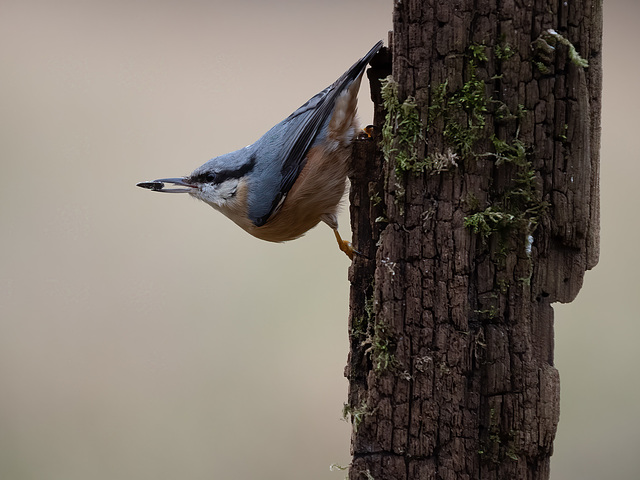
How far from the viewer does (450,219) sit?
5.78 ft

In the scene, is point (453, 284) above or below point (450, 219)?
below

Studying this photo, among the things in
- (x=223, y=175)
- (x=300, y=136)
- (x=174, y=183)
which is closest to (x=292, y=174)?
(x=300, y=136)

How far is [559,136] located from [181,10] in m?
4.08

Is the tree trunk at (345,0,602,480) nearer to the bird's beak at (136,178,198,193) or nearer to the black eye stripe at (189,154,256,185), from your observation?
the black eye stripe at (189,154,256,185)

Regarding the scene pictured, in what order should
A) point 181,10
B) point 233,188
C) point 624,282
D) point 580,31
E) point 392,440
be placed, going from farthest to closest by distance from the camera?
point 181,10
point 624,282
point 233,188
point 392,440
point 580,31

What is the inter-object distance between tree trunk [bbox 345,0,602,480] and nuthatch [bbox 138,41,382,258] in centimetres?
76

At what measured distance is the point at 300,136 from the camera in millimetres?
2697

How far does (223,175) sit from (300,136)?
448 mm

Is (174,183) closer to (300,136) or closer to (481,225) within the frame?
(300,136)

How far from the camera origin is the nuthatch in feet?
8.64

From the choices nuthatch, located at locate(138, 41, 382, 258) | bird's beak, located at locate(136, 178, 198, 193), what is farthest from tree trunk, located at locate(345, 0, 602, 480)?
bird's beak, located at locate(136, 178, 198, 193)

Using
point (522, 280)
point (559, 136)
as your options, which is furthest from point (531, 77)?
point (522, 280)

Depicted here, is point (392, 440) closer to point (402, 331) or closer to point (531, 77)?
point (402, 331)

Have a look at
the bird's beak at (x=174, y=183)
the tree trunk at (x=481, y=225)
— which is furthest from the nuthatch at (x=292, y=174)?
the tree trunk at (x=481, y=225)
